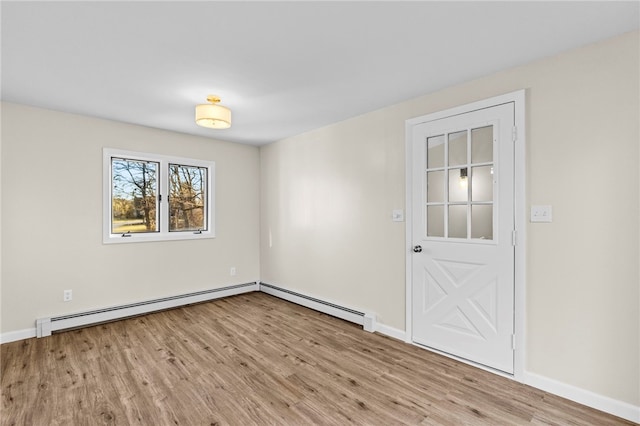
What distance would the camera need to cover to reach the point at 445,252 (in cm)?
288

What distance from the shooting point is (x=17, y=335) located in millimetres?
3238

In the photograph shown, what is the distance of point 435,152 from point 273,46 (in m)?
1.72

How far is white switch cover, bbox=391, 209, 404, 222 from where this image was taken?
10.6 ft

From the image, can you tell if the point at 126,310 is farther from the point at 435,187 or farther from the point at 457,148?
the point at 457,148

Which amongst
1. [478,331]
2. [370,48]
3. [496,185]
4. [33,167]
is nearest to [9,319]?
[33,167]

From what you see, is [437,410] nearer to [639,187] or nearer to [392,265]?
[392,265]

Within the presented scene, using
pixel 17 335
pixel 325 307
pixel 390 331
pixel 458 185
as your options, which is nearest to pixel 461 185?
pixel 458 185

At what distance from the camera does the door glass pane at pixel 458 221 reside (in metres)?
2.77

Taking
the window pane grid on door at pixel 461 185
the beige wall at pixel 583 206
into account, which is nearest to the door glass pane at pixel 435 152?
the window pane grid on door at pixel 461 185

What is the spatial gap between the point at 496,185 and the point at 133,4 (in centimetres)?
270

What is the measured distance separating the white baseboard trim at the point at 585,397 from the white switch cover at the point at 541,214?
1142 millimetres

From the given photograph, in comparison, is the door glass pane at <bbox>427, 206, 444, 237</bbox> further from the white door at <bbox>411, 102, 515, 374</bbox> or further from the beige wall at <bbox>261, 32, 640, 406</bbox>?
the beige wall at <bbox>261, 32, 640, 406</bbox>

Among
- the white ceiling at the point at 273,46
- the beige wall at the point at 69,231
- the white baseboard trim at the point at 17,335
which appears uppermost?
the white ceiling at the point at 273,46

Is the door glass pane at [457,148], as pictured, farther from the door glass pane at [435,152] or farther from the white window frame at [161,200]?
the white window frame at [161,200]
